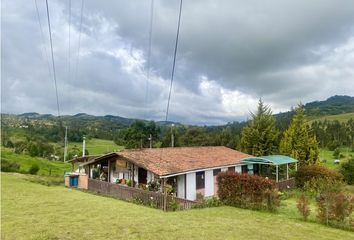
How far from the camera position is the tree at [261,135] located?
35344mm

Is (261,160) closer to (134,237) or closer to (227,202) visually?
(227,202)

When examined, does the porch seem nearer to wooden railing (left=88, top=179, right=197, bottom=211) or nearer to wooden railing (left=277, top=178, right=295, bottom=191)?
wooden railing (left=277, top=178, right=295, bottom=191)

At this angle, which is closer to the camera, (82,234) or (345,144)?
(82,234)

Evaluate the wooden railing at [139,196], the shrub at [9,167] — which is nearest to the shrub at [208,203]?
the wooden railing at [139,196]

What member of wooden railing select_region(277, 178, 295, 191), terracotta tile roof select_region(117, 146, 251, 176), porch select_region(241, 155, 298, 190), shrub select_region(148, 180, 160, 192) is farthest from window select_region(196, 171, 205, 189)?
wooden railing select_region(277, 178, 295, 191)

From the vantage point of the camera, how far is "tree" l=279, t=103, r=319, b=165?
3191 cm

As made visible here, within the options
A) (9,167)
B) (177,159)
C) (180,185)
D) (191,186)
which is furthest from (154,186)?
(9,167)

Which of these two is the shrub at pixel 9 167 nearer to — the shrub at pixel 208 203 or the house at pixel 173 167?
the house at pixel 173 167

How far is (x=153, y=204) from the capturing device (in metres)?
16.8

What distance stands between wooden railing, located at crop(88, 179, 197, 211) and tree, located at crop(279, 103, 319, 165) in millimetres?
19741

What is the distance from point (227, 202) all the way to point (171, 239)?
9195 mm

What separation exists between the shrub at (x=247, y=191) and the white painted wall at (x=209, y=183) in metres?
4.34

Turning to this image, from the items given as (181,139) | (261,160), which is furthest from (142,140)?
(261,160)

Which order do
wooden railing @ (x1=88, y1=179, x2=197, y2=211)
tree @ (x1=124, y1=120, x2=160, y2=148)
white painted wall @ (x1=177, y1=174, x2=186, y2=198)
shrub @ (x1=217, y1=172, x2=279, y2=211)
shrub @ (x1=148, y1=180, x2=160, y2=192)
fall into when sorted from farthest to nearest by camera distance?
tree @ (x1=124, y1=120, x2=160, y2=148)
white painted wall @ (x1=177, y1=174, x2=186, y2=198)
shrub @ (x1=148, y1=180, x2=160, y2=192)
wooden railing @ (x1=88, y1=179, x2=197, y2=211)
shrub @ (x1=217, y1=172, x2=279, y2=211)
